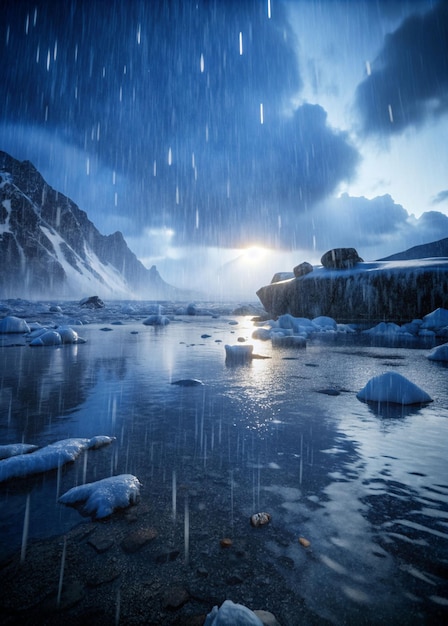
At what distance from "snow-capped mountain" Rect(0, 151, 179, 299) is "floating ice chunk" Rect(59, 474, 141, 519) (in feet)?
398

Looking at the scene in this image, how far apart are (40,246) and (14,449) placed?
13555cm

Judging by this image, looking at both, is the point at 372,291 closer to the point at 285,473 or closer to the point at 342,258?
the point at 342,258

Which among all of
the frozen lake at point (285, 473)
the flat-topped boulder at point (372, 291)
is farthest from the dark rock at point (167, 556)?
the flat-topped boulder at point (372, 291)

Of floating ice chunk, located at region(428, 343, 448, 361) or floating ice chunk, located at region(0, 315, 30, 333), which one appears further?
floating ice chunk, located at region(0, 315, 30, 333)

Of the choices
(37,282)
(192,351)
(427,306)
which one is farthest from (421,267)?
(37,282)

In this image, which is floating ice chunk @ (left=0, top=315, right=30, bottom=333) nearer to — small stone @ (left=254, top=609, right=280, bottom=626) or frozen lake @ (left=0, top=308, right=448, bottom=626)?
frozen lake @ (left=0, top=308, right=448, bottom=626)

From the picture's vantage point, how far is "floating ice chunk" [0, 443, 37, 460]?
2.79m

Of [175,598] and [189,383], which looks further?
[189,383]

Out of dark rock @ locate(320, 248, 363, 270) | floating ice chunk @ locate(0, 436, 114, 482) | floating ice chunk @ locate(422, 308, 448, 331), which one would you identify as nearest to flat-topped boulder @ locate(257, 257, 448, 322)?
dark rock @ locate(320, 248, 363, 270)

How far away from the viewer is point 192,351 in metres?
10.1

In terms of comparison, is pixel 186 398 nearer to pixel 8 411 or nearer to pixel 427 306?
pixel 8 411

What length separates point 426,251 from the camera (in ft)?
363

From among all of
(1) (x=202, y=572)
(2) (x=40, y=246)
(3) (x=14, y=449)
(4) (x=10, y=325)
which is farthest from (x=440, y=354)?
(2) (x=40, y=246)

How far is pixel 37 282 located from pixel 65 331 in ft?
385
